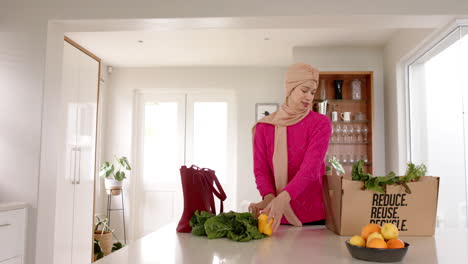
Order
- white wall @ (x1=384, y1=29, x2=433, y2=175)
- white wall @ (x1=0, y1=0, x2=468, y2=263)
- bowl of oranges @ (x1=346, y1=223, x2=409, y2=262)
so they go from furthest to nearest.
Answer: white wall @ (x1=384, y1=29, x2=433, y2=175), white wall @ (x1=0, y1=0, x2=468, y2=263), bowl of oranges @ (x1=346, y1=223, x2=409, y2=262)

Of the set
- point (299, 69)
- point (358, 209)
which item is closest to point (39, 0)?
point (299, 69)

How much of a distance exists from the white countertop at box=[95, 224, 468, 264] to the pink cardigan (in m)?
0.34

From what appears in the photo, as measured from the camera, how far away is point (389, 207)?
1.44m

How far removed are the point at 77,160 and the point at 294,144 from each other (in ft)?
9.65

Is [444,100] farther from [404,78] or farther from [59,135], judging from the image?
[59,135]

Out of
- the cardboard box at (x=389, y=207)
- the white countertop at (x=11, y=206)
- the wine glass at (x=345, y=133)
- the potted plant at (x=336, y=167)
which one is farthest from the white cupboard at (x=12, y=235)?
the wine glass at (x=345, y=133)

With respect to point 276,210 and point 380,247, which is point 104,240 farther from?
point 380,247

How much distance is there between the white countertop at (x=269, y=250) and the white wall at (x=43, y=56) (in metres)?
1.87

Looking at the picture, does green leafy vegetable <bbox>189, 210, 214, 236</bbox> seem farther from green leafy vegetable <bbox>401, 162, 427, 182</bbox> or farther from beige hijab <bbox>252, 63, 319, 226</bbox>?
green leafy vegetable <bbox>401, 162, 427, 182</bbox>

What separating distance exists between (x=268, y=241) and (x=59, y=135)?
2.28m

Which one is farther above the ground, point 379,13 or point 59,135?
point 379,13

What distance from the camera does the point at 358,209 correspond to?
4.69ft

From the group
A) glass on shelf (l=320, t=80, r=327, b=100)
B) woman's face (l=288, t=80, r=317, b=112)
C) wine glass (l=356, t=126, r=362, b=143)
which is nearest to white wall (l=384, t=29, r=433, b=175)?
wine glass (l=356, t=126, r=362, b=143)

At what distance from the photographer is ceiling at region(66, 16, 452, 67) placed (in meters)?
3.13
